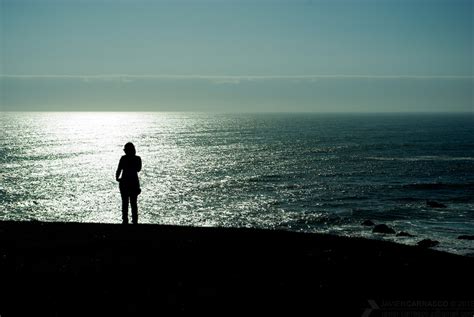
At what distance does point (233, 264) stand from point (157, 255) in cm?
202

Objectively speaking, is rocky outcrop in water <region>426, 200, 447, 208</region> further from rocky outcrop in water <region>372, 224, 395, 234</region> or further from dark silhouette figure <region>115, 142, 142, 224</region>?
dark silhouette figure <region>115, 142, 142, 224</region>

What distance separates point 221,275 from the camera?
9.84 m

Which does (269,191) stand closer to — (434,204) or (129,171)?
(434,204)

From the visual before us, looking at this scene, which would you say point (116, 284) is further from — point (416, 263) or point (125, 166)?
point (416, 263)

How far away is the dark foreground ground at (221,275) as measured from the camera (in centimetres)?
833

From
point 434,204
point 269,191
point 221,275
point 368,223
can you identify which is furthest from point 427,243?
point 269,191

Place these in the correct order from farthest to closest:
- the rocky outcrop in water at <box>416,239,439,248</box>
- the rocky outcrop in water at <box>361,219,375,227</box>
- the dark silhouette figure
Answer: the rocky outcrop in water at <box>361,219,375,227</box> → the rocky outcrop in water at <box>416,239,439,248</box> → the dark silhouette figure

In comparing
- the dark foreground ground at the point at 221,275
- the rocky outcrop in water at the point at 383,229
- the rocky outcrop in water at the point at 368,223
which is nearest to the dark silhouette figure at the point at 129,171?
the dark foreground ground at the point at 221,275

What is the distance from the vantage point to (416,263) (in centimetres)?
1136

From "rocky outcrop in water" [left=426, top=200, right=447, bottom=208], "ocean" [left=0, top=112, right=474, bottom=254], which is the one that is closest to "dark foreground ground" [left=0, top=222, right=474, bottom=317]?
"ocean" [left=0, top=112, right=474, bottom=254]

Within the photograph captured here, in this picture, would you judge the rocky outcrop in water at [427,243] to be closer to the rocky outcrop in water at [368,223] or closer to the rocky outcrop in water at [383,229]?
the rocky outcrop in water at [383,229]

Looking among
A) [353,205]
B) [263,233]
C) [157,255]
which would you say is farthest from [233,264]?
[353,205]

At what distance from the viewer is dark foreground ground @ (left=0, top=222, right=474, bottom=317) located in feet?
27.3

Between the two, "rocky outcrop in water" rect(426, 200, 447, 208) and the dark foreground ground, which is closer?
the dark foreground ground
